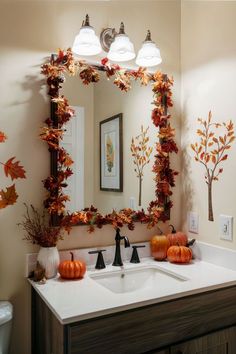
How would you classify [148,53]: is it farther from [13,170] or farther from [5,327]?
[5,327]

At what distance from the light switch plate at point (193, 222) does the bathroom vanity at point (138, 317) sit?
1.12 ft

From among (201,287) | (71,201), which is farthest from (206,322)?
(71,201)

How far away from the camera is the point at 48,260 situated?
1.58 metres

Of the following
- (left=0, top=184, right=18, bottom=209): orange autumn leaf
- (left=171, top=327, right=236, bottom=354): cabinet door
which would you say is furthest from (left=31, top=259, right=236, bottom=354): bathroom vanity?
(left=0, top=184, right=18, bottom=209): orange autumn leaf

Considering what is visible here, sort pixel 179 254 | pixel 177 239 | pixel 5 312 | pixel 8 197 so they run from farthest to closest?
1. pixel 177 239
2. pixel 179 254
3. pixel 8 197
4. pixel 5 312

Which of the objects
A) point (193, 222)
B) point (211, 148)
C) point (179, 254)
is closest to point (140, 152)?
point (211, 148)

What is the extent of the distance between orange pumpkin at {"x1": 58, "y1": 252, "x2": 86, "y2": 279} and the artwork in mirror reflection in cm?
30

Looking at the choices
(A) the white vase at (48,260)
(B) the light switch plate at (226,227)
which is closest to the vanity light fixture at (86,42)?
(A) the white vase at (48,260)

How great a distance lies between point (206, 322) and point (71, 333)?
665 mm

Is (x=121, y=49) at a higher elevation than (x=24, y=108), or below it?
higher

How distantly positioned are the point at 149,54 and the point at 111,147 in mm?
567

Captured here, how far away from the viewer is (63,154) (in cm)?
169

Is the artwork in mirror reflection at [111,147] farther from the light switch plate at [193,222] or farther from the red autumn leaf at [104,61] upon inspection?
the light switch plate at [193,222]

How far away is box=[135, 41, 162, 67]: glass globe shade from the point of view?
5.98 ft
